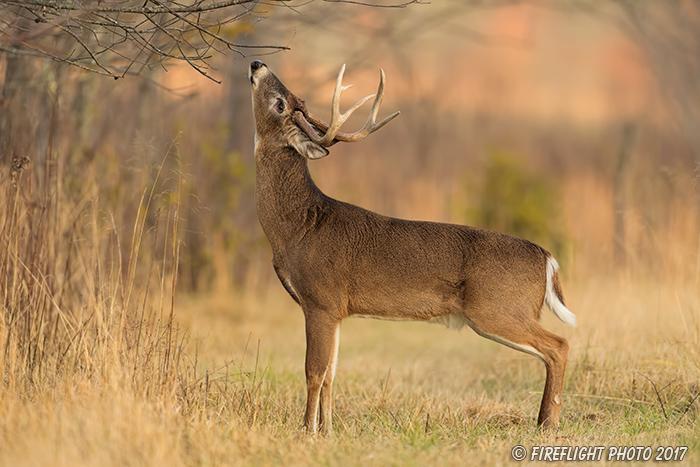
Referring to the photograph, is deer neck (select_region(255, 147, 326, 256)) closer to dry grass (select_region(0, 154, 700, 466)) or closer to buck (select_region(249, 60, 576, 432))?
buck (select_region(249, 60, 576, 432))

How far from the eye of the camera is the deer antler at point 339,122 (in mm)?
6906

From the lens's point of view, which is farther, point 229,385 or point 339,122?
point 229,385

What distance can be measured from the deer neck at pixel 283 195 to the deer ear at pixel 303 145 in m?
0.11

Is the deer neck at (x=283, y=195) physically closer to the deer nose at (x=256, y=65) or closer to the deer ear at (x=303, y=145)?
the deer ear at (x=303, y=145)

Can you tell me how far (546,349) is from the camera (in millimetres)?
7184

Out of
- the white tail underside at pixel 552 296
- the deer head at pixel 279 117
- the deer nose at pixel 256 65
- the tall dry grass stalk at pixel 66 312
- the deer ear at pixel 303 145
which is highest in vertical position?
the deer nose at pixel 256 65

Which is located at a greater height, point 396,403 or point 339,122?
point 339,122

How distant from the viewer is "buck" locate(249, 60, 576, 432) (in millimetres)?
7121

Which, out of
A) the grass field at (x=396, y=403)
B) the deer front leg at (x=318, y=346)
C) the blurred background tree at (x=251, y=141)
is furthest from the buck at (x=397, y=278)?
the blurred background tree at (x=251, y=141)

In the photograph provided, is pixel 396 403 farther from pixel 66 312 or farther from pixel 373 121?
pixel 66 312

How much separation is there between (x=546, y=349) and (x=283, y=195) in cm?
187

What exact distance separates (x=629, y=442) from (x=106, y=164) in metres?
6.38

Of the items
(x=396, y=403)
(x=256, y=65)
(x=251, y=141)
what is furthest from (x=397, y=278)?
(x=251, y=141)

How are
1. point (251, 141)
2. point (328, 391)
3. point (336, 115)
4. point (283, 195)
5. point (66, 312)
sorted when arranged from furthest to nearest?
point (251, 141) → point (66, 312) → point (283, 195) → point (328, 391) → point (336, 115)
